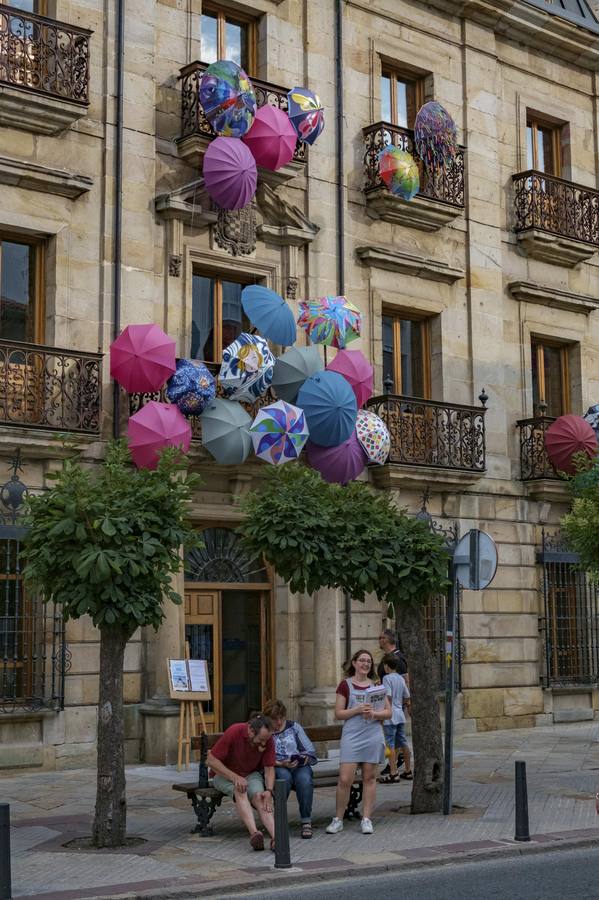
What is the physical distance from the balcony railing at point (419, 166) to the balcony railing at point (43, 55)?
5.06 m

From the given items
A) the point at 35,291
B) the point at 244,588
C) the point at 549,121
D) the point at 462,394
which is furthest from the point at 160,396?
the point at 549,121

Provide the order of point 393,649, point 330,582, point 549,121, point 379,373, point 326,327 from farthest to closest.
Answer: point 549,121 → point 379,373 → point 326,327 → point 393,649 → point 330,582

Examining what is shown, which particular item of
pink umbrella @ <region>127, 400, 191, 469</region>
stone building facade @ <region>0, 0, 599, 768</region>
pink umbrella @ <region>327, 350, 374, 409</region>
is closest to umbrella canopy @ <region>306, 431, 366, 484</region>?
pink umbrella @ <region>327, 350, 374, 409</region>

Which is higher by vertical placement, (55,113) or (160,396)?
(55,113)

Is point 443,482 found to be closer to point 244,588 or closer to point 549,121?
point 244,588

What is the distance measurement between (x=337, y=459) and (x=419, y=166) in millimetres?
5669

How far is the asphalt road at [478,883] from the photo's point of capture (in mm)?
8680

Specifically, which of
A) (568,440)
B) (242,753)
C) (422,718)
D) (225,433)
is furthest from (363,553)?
(568,440)

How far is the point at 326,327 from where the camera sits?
17625 millimetres

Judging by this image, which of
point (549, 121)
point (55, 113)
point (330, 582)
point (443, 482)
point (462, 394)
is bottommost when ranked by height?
point (330, 582)

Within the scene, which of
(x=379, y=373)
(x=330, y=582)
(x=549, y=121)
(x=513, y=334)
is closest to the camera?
(x=330, y=582)

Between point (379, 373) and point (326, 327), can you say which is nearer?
point (326, 327)

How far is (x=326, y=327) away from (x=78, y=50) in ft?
15.8

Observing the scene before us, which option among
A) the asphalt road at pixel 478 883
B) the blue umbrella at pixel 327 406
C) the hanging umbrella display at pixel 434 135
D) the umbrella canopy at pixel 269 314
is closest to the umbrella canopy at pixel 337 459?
the blue umbrella at pixel 327 406
